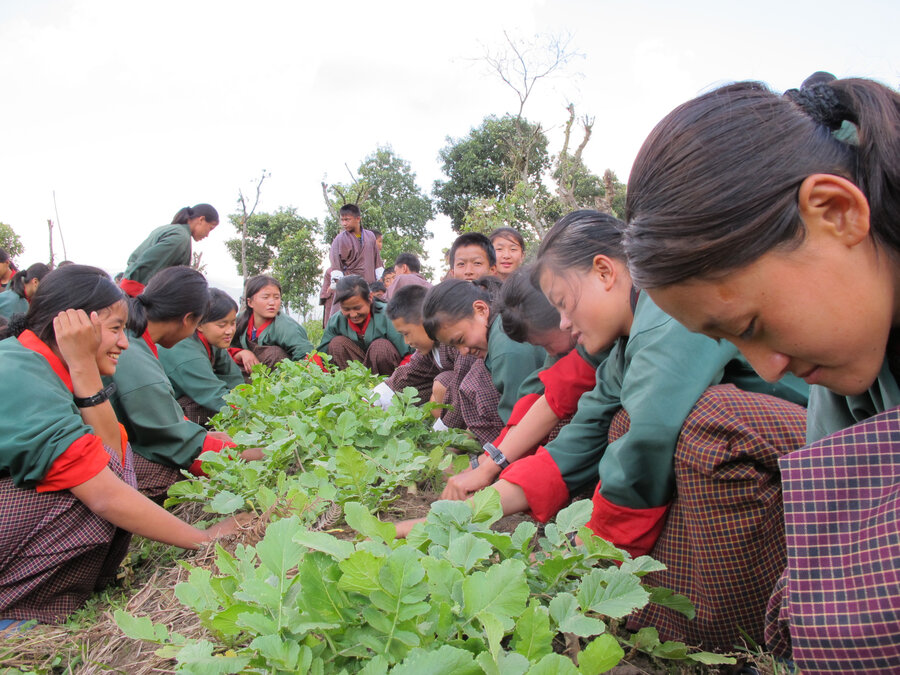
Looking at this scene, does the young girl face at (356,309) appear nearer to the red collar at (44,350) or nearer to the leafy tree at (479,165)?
the red collar at (44,350)

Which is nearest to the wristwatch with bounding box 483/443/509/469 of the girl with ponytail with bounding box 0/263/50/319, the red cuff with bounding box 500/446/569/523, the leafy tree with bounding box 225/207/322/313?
the red cuff with bounding box 500/446/569/523

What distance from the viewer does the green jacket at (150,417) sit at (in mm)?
3047

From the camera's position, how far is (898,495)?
746 millimetres

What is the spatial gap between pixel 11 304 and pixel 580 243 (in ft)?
19.3

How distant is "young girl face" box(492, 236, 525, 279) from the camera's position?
5570mm

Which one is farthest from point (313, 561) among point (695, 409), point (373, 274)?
point (373, 274)

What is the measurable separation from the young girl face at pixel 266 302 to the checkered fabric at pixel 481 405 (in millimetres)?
3461

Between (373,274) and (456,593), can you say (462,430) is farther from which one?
(373,274)

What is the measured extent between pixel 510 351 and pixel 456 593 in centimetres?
210

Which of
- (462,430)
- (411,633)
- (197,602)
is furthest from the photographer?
(462,430)

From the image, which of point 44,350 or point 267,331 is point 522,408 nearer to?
A: point 44,350

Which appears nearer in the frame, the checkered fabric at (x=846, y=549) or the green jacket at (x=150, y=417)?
the checkered fabric at (x=846, y=549)

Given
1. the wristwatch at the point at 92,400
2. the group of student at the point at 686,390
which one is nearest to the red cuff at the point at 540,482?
the group of student at the point at 686,390

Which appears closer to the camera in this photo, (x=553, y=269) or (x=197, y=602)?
(x=197, y=602)
